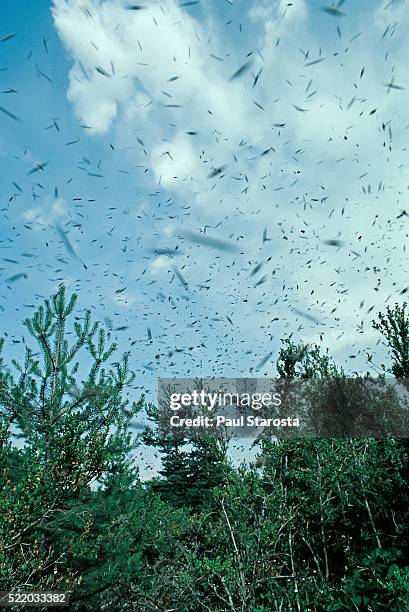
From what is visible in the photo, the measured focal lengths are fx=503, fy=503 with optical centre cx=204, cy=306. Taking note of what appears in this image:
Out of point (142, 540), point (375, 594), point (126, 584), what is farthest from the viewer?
point (142, 540)

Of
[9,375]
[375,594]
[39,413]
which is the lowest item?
[375,594]

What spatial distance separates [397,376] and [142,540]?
29.9 feet

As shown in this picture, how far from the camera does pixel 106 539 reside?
32.4 feet

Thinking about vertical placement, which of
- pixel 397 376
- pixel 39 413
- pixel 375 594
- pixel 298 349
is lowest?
pixel 375 594

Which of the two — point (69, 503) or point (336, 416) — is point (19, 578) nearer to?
point (69, 503)

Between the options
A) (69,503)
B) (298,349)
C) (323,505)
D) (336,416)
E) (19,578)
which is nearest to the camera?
(19,578)

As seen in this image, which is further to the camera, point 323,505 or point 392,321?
point 392,321

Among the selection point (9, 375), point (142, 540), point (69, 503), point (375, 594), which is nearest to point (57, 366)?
point (9, 375)

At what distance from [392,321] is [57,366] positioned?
10.1m

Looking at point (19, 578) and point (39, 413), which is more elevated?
point (39, 413)

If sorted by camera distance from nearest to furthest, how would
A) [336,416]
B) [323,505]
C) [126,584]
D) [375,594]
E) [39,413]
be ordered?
[375,594] < [126,584] < [39,413] < [323,505] < [336,416]

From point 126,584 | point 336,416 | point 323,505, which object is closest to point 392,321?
point 336,416

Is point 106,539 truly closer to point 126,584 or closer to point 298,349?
point 126,584

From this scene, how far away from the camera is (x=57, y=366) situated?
34.9 ft
